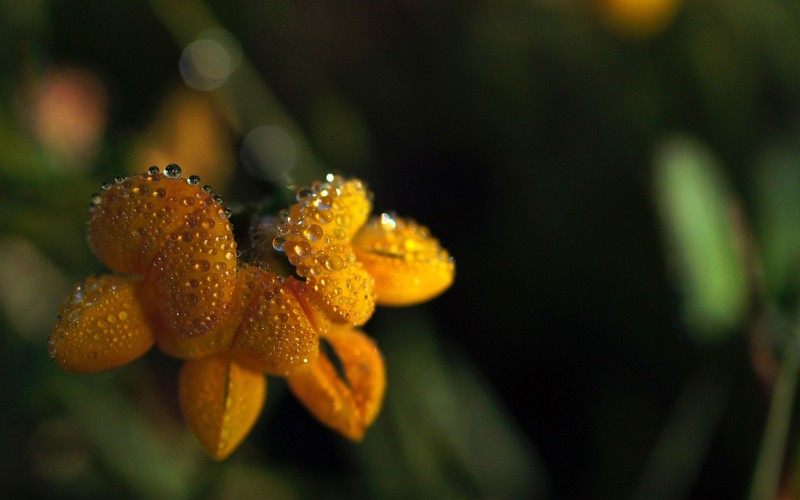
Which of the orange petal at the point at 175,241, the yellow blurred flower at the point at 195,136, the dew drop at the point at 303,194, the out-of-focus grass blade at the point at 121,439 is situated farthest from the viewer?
the yellow blurred flower at the point at 195,136

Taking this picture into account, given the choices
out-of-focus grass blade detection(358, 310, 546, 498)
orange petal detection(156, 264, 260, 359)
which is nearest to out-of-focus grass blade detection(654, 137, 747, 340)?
out-of-focus grass blade detection(358, 310, 546, 498)

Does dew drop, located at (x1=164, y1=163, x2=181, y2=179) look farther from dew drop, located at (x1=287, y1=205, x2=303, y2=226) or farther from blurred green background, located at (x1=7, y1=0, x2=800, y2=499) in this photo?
blurred green background, located at (x1=7, y1=0, x2=800, y2=499)

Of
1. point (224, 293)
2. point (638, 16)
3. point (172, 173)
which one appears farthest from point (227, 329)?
point (638, 16)

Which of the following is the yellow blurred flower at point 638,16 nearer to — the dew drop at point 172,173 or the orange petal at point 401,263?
the orange petal at point 401,263

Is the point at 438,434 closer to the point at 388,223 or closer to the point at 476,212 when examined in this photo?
the point at 476,212

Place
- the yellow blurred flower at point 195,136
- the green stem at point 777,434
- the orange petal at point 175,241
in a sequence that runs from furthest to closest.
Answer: the yellow blurred flower at point 195,136 < the green stem at point 777,434 < the orange petal at point 175,241

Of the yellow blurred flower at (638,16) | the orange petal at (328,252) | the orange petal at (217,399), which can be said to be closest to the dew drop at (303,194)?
the orange petal at (328,252)
